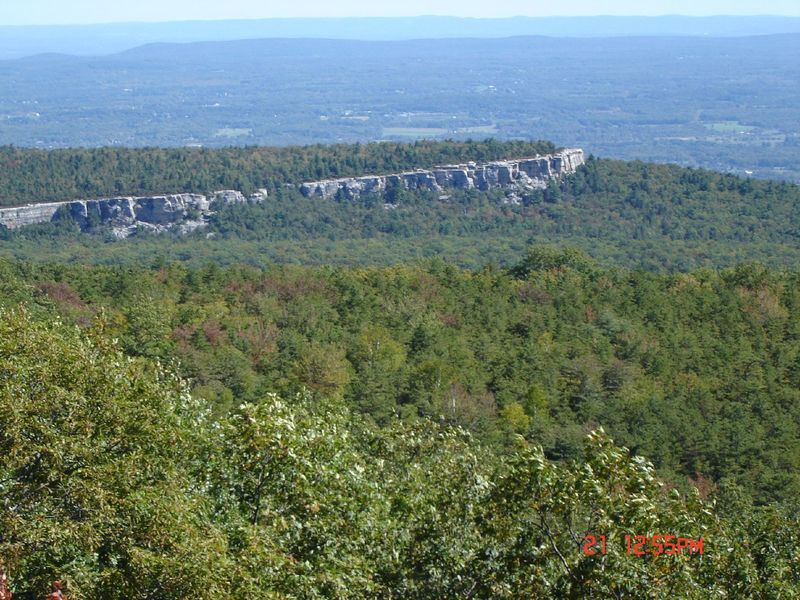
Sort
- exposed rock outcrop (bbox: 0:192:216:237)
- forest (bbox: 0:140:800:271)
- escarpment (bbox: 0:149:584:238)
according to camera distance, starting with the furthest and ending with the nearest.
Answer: escarpment (bbox: 0:149:584:238) < exposed rock outcrop (bbox: 0:192:216:237) < forest (bbox: 0:140:800:271)

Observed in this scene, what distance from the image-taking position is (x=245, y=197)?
91.6m

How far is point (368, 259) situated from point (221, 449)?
63.5 m

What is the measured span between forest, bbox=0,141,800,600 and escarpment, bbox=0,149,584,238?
123cm

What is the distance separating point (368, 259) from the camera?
79438mm

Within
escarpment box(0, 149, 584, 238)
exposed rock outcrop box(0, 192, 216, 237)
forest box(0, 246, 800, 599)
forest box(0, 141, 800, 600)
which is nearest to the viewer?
forest box(0, 246, 800, 599)

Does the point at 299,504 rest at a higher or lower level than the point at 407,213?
higher

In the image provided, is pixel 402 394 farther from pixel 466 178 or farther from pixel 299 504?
pixel 466 178

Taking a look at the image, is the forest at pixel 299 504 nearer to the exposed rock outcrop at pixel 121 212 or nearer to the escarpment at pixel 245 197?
the exposed rock outcrop at pixel 121 212

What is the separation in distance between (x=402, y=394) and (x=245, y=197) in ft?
188

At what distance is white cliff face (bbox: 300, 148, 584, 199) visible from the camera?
95.4 meters
